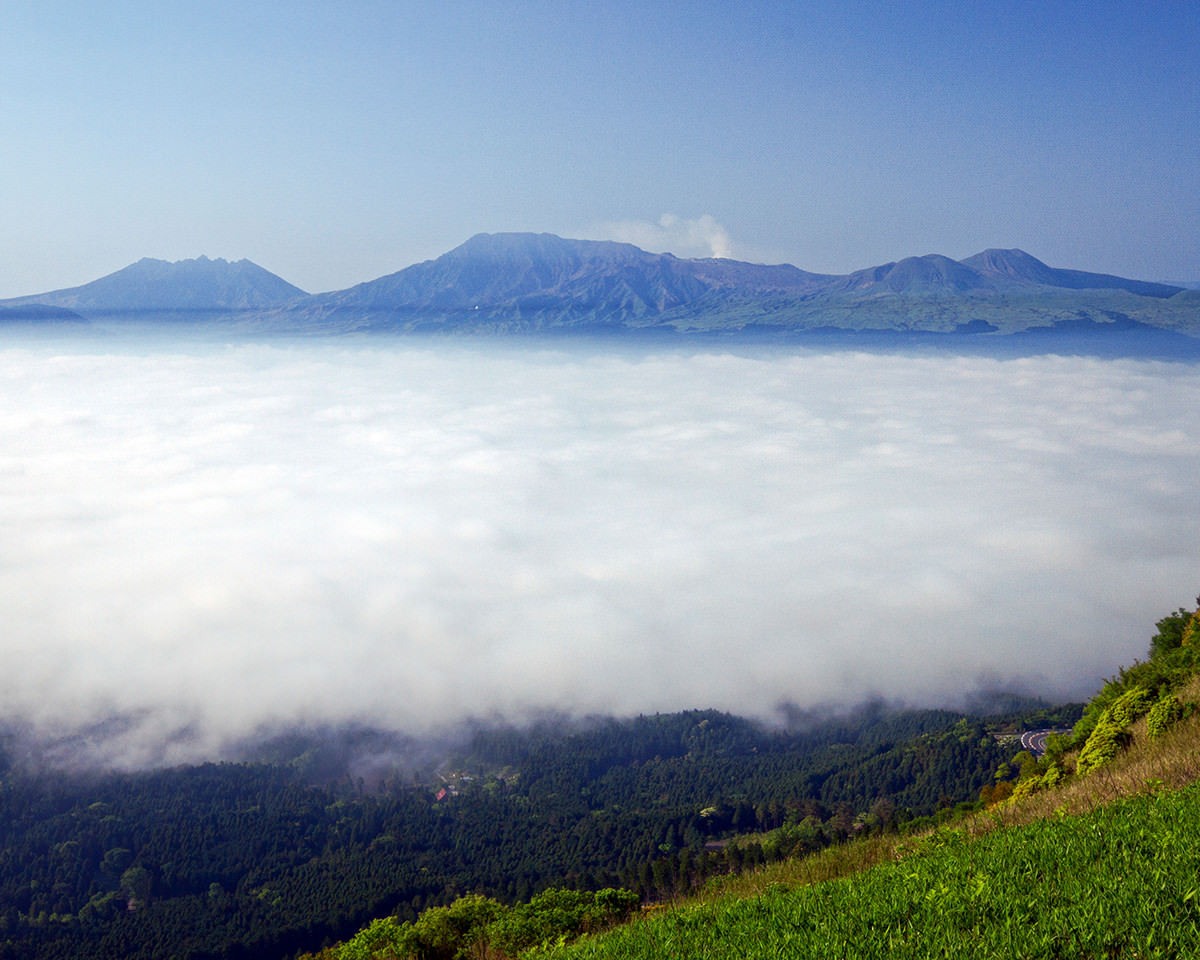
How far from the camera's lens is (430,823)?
112 meters

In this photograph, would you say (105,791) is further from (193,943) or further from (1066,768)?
(1066,768)

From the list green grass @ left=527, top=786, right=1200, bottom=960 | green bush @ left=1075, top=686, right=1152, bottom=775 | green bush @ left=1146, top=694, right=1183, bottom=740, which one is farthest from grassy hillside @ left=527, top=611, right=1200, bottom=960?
green bush @ left=1075, top=686, right=1152, bottom=775

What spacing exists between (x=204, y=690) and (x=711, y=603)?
116m

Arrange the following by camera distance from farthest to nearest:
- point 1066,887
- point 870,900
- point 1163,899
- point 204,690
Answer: point 204,690
point 870,900
point 1066,887
point 1163,899

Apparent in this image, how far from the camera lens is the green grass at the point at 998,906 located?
7172 millimetres

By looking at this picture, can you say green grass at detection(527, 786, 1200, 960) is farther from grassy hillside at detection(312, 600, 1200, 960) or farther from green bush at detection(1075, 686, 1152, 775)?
green bush at detection(1075, 686, 1152, 775)

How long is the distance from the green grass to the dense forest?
42.0 metres

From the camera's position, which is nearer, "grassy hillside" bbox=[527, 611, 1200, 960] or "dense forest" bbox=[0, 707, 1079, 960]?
"grassy hillside" bbox=[527, 611, 1200, 960]

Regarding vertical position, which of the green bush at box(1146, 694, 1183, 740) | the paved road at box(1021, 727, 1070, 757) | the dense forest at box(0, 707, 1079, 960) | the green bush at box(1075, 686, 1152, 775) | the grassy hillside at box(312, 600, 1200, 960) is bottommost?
the dense forest at box(0, 707, 1079, 960)

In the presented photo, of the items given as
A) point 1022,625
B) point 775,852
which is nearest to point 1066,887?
point 775,852

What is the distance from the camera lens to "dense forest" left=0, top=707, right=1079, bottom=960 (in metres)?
77.2

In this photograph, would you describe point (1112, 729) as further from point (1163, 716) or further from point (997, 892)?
point (997, 892)

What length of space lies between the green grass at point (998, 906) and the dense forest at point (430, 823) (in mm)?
42047

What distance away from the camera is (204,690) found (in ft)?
617
